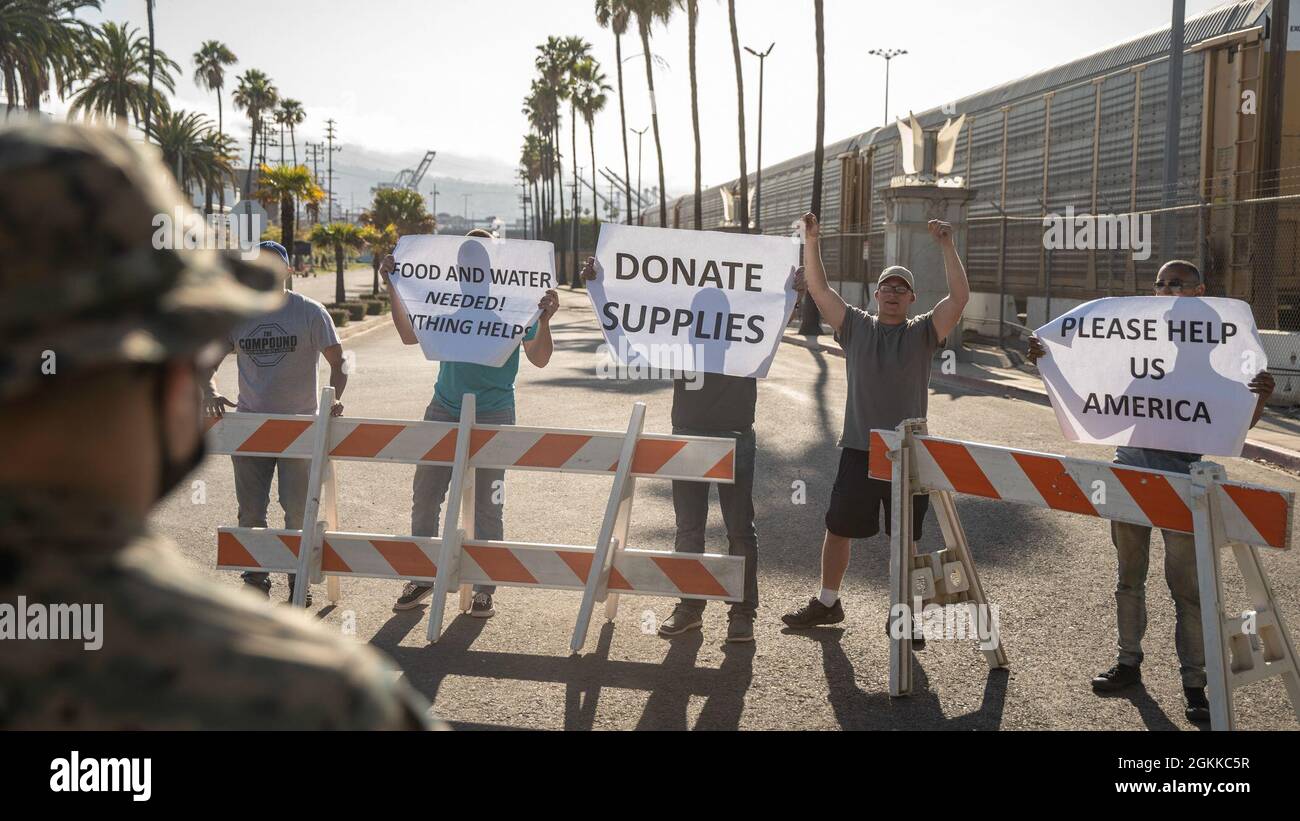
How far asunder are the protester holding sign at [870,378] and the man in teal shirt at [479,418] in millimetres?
1695

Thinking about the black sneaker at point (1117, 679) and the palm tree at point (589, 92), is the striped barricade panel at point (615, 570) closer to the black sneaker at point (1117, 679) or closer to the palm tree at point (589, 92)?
the black sneaker at point (1117, 679)

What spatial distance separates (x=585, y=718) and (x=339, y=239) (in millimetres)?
46338

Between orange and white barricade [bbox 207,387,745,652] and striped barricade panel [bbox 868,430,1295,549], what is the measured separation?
1.07m

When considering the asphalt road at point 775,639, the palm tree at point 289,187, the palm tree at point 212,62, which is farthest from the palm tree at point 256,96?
the asphalt road at point 775,639

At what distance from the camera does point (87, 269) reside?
3.50 ft

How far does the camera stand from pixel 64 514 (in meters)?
1.08

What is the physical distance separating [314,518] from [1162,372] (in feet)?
14.1

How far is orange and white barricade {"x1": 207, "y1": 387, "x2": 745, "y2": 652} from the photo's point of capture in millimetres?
5887

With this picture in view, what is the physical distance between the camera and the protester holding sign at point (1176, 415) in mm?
5211

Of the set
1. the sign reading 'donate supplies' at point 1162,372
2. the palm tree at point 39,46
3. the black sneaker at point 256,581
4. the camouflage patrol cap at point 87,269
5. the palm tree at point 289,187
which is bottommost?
the black sneaker at point 256,581

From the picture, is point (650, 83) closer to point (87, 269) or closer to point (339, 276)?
point (339, 276)

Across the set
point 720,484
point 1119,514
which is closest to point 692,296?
point 720,484

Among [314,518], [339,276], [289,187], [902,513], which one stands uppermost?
[289,187]
